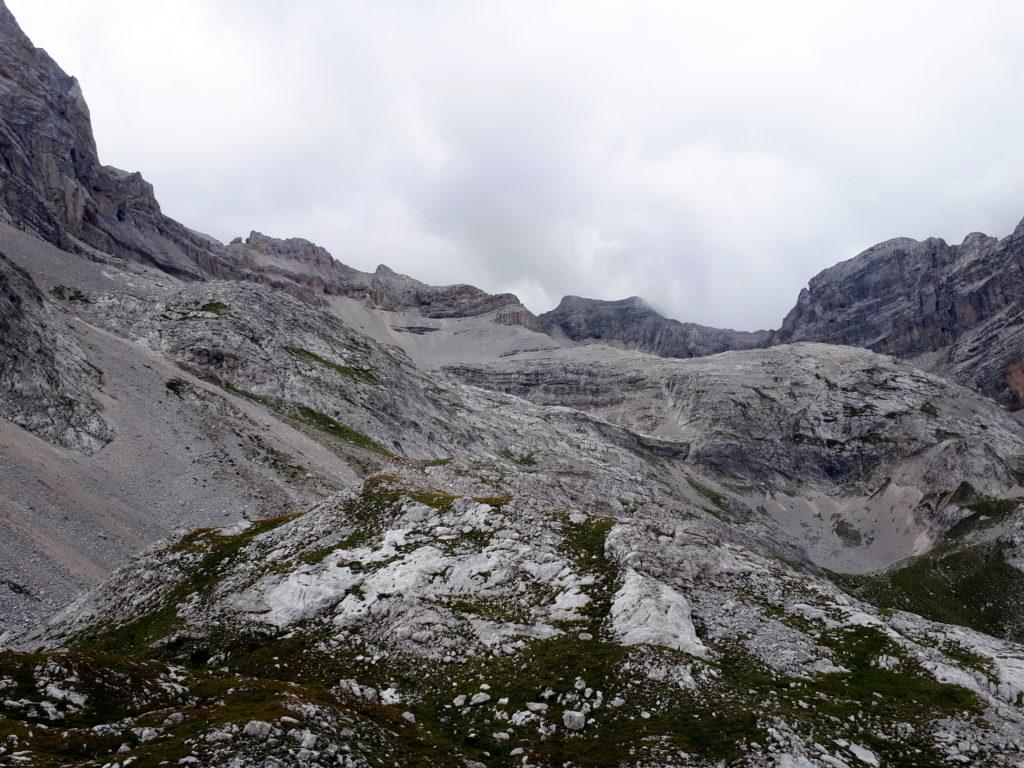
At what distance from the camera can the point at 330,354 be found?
141125mm

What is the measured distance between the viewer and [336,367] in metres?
134

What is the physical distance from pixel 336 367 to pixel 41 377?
2568 inches

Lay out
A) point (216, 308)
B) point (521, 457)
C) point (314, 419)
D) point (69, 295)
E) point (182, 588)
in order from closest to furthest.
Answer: point (182, 588), point (314, 419), point (69, 295), point (216, 308), point (521, 457)

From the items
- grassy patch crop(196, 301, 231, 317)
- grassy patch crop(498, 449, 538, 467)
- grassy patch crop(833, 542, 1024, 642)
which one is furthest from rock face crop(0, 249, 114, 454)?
grassy patch crop(833, 542, 1024, 642)

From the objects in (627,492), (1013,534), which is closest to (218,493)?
(627,492)

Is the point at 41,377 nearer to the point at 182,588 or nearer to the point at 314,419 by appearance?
the point at 314,419

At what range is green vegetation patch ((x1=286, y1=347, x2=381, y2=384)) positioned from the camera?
13000cm

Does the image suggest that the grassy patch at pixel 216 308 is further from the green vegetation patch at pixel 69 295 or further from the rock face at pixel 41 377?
the rock face at pixel 41 377

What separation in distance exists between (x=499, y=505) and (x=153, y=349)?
102 metres

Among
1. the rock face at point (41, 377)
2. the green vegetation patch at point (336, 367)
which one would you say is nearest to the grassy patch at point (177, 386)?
the rock face at point (41, 377)

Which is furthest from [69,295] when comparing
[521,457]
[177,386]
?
[521,457]

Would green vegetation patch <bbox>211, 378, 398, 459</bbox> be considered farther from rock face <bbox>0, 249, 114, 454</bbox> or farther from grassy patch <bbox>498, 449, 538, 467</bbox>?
grassy patch <bbox>498, 449, 538, 467</bbox>

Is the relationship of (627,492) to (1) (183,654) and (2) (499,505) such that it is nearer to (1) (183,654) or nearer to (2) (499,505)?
(2) (499,505)

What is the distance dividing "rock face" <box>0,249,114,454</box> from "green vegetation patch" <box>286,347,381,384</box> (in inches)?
1888
